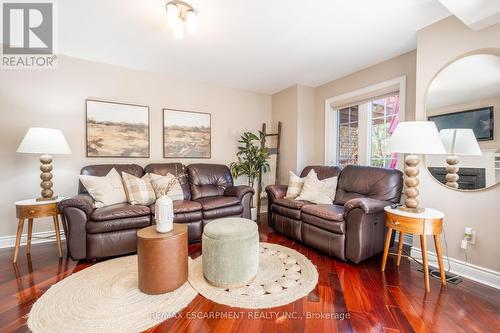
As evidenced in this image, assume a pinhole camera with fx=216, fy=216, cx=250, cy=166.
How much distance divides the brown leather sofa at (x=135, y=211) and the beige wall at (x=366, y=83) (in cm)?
176

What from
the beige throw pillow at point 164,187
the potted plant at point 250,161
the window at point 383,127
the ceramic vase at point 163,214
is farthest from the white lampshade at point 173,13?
the window at point 383,127

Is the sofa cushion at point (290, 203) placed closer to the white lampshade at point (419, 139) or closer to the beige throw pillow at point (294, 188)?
the beige throw pillow at point (294, 188)

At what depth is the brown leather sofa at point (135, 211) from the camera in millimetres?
2184

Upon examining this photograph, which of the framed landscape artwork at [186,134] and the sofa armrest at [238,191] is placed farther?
the framed landscape artwork at [186,134]

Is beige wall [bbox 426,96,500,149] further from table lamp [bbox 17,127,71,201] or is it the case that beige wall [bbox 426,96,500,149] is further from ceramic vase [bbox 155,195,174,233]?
table lamp [bbox 17,127,71,201]

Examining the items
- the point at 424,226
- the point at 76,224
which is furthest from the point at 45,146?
the point at 424,226

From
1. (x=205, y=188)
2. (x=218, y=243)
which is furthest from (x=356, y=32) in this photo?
(x=205, y=188)

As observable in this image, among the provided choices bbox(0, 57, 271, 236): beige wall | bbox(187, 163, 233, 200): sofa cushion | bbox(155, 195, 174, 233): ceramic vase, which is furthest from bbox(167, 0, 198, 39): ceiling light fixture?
bbox(187, 163, 233, 200): sofa cushion

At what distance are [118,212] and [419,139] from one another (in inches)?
118

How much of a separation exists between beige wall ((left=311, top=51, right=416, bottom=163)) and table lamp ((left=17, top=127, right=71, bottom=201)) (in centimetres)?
368

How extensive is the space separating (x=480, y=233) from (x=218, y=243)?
2.32 metres

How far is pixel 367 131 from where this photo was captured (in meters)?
3.33

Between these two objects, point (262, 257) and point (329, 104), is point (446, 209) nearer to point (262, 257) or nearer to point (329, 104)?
point (262, 257)

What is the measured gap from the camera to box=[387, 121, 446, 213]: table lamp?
1829 mm
